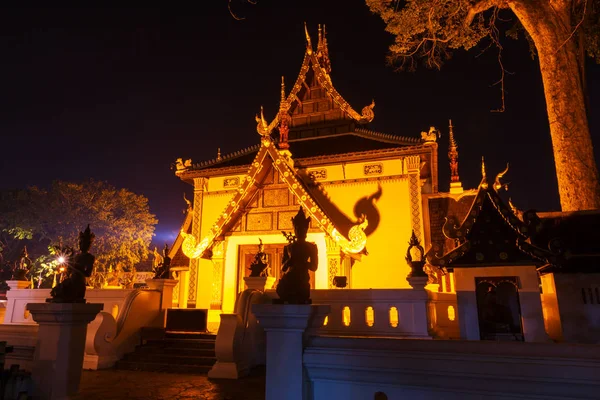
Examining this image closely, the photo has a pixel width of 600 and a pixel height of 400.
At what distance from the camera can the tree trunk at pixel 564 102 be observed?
9.25m

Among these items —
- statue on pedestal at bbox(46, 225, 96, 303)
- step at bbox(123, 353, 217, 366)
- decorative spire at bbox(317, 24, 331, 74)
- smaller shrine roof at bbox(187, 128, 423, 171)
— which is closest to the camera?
statue on pedestal at bbox(46, 225, 96, 303)

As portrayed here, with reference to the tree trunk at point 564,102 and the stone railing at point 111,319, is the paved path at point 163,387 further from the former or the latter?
the tree trunk at point 564,102

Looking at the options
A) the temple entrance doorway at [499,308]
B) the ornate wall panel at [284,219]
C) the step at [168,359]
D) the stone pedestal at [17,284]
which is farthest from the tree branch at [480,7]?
the stone pedestal at [17,284]

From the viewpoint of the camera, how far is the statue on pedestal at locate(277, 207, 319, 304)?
13.8ft

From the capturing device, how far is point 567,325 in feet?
21.4

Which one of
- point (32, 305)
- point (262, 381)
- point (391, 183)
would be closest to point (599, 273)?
point (262, 381)

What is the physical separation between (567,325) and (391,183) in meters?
8.42

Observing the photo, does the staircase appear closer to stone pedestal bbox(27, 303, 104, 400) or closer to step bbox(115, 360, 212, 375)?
step bbox(115, 360, 212, 375)

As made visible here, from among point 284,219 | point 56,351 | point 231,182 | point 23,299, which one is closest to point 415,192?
point 284,219

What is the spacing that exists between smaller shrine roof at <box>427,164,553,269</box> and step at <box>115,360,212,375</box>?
18.0ft

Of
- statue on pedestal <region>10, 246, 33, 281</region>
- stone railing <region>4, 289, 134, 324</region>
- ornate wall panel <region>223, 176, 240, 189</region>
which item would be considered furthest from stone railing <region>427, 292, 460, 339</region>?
statue on pedestal <region>10, 246, 33, 281</region>

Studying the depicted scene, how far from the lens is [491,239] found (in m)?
6.80

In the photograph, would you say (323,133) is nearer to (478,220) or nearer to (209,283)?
(209,283)

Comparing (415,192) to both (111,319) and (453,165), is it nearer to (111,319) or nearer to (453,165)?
(453,165)
